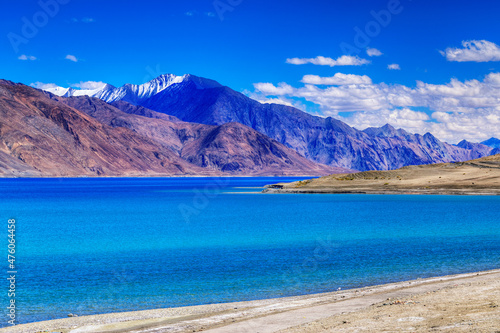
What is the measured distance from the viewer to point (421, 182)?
134000 mm

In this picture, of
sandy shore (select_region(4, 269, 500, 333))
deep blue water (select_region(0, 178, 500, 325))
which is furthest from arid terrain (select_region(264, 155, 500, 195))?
sandy shore (select_region(4, 269, 500, 333))

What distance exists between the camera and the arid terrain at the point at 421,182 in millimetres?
123938

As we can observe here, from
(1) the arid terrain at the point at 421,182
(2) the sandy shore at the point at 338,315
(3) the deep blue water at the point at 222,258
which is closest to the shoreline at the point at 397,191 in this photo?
(1) the arid terrain at the point at 421,182

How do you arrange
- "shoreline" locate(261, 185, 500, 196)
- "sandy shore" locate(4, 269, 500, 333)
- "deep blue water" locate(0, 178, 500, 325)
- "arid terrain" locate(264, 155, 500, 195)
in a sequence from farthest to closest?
"arid terrain" locate(264, 155, 500, 195), "shoreline" locate(261, 185, 500, 196), "deep blue water" locate(0, 178, 500, 325), "sandy shore" locate(4, 269, 500, 333)

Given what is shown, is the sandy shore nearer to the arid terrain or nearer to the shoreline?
the shoreline

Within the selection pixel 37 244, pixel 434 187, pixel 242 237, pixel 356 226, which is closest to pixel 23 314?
pixel 37 244

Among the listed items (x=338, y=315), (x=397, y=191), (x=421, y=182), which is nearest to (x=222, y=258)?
(x=338, y=315)

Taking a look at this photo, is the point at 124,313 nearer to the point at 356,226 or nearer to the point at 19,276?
the point at 19,276

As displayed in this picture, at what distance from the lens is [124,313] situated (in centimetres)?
2080

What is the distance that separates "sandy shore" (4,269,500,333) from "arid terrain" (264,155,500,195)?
105116 mm

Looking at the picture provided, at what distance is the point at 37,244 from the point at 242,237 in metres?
16.9

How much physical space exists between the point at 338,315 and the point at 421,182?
122758 millimetres

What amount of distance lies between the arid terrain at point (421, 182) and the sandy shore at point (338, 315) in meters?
105

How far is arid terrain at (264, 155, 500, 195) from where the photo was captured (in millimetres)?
123938
